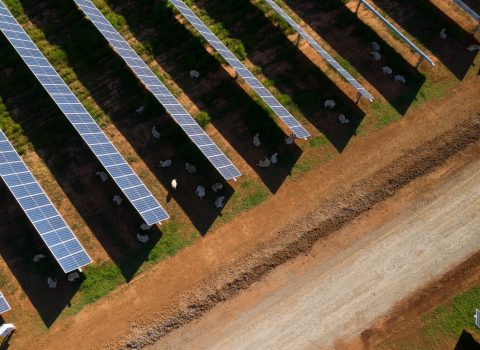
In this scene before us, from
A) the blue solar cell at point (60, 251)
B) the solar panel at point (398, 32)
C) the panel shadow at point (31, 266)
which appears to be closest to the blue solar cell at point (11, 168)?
the panel shadow at point (31, 266)

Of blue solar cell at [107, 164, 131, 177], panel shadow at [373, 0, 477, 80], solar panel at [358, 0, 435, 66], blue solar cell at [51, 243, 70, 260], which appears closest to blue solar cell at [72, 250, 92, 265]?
blue solar cell at [51, 243, 70, 260]

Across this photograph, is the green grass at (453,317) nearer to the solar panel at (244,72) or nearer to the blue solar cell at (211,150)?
the solar panel at (244,72)

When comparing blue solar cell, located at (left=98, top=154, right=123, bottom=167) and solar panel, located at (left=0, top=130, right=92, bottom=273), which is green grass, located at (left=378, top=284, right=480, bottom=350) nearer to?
solar panel, located at (left=0, top=130, right=92, bottom=273)

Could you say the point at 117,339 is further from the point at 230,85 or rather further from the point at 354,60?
the point at 354,60

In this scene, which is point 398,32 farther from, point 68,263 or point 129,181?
point 68,263

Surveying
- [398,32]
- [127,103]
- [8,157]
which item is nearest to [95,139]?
[127,103]

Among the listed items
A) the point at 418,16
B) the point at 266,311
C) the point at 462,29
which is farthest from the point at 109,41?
the point at 462,29
